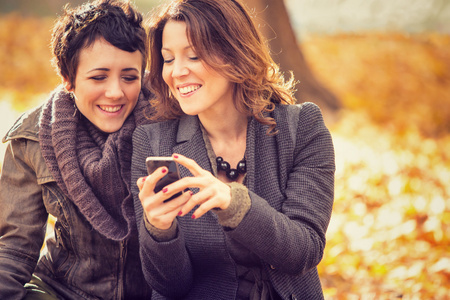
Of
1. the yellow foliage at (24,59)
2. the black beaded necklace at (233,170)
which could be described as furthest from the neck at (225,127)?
the yellow foliage at (24,59)

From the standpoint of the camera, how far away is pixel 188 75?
2344 millimetres

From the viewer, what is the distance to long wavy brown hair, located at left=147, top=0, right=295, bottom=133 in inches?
91.2

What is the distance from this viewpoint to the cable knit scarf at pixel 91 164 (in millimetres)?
2439

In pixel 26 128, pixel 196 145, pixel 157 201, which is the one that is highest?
pixel 196 145

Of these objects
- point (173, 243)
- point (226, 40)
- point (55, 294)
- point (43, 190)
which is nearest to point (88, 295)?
point (55, 294)

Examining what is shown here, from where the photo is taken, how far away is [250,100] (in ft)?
8.21

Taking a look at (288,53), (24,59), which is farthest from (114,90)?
(24,59)

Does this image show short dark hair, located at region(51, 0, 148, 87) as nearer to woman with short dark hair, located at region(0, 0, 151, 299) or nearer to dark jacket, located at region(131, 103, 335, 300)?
woman with short dark hair, located at region(0, 0, 151, 299)

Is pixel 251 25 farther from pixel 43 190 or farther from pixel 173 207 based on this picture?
pixel 43 190

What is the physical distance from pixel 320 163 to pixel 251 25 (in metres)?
0.74

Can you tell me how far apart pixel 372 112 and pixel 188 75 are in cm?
612

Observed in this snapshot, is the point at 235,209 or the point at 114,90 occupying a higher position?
the point at 114,90

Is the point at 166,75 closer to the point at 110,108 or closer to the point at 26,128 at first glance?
the point at 110,108

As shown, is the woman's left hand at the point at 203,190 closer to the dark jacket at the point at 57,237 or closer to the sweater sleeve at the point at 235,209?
the sweater sleeve at the point at 235,209
